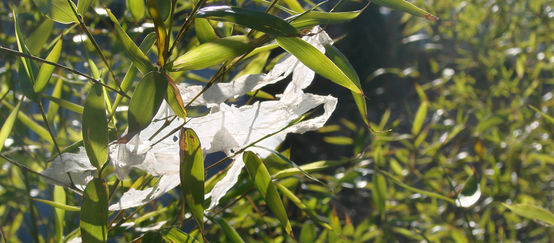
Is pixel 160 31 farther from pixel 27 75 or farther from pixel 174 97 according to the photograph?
pixel 27 75

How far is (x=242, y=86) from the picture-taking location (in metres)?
0.31

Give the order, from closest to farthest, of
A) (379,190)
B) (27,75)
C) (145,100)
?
(145,100), (27,75), (379,190)

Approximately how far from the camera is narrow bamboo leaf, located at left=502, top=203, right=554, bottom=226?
1.50ft

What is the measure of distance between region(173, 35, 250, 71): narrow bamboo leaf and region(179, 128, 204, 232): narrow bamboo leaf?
0.03m

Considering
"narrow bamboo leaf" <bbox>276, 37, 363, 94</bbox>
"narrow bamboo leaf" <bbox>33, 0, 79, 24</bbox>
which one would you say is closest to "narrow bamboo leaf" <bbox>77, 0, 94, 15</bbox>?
"narrow bamboo leaf" <bbox>33, 0, 79, 24</bbox>

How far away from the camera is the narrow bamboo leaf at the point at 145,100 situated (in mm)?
253

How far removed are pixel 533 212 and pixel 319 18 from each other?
0.30m

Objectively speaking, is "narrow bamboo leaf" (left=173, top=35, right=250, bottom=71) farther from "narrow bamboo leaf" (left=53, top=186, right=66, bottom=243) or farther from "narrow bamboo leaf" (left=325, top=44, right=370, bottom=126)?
"narrow bamboo leaf" (left=53, top=186, right=66, bottom=243)

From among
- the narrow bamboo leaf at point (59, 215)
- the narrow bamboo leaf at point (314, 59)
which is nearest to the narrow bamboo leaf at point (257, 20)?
the narrow bamboo leaf at point (314, 59)

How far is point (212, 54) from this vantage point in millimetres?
280

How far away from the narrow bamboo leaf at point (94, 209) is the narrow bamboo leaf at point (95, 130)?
0.02 m

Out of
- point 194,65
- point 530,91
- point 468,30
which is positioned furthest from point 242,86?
point 468,30

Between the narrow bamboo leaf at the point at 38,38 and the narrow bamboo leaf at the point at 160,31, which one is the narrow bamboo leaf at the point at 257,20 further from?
the narrow bamboo leaf at the point at 38,38

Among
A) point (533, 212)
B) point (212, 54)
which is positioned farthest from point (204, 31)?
point (533, 212)
